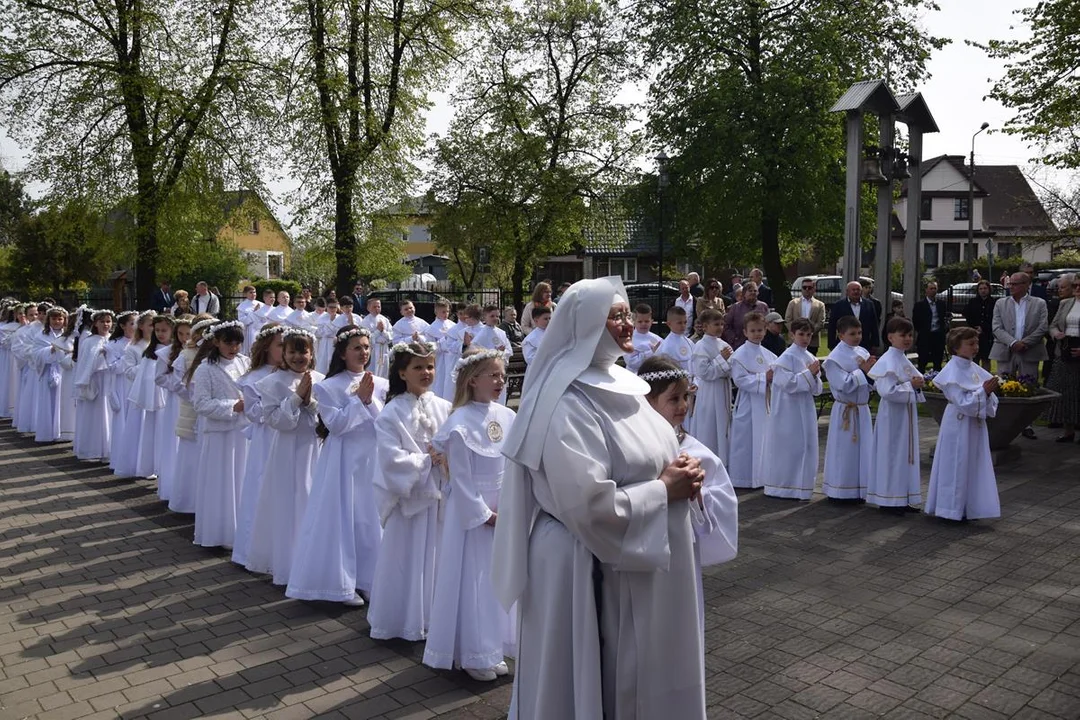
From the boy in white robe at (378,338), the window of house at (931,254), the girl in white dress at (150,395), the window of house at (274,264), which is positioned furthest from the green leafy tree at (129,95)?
the window of house at (931,254)

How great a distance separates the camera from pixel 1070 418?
42.1 feet

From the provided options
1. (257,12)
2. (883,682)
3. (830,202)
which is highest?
(257,12)

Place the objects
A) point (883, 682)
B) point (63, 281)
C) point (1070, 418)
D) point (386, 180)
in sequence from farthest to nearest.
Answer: point (63, 281) → point (386, 180) → point (1070, 418) → point (883, 682)

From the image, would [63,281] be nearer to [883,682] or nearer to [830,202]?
[830,202]

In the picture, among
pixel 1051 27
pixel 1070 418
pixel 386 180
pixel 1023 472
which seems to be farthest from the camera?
pixel 386 180

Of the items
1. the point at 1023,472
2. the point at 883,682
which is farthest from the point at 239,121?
the point at 883,682

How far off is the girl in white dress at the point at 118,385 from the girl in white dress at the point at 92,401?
0.32ft

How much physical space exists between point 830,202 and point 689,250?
A: 5.88 meters

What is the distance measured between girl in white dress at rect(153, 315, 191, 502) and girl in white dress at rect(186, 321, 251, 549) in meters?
1.50

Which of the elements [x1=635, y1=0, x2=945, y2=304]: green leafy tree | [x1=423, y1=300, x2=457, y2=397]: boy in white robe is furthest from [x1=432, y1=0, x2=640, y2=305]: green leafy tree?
[x1=423, y1=300, x2=457, y2=397]: boy in white robe

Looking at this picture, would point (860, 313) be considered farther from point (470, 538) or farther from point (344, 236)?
point (344, 236)

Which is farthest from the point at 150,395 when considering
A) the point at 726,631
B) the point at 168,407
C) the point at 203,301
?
the point at 203,301

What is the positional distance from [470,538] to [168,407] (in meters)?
6.69

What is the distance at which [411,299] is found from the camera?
31781 mm
